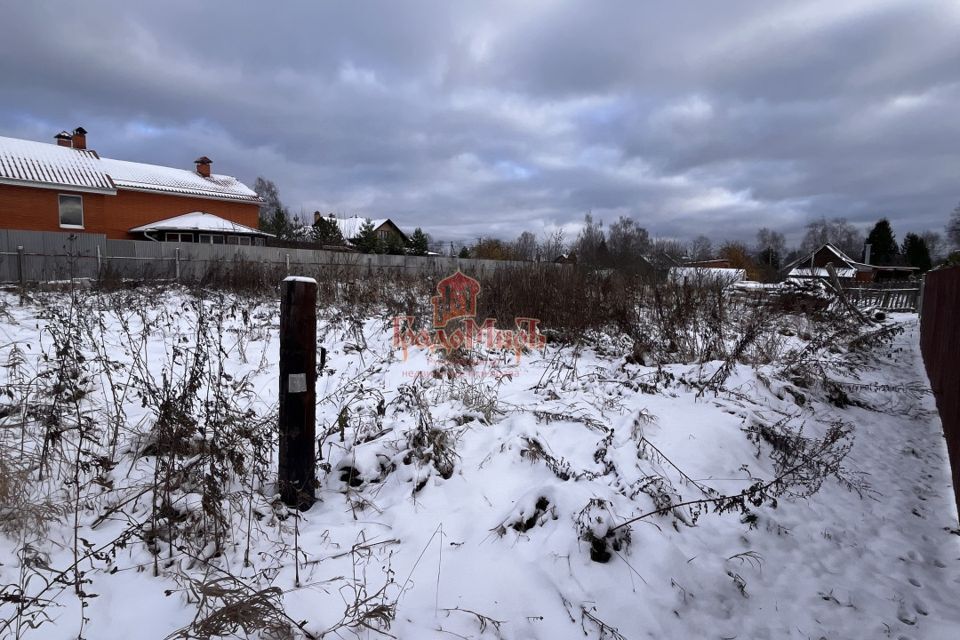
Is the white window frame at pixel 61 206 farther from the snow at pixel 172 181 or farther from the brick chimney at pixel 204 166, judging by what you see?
the brick chimney at pixel 204 166

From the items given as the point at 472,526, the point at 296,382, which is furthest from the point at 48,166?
the point at 472,526

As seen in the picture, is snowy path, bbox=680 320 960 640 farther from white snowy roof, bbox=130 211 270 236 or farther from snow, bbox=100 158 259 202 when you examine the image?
snow, bbox=100 158 259 202

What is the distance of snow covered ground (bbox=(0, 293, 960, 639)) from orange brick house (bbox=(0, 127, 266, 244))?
57.1 ft

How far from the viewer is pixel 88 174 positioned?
20.7m

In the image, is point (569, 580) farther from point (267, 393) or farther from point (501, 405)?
point (267, 393)

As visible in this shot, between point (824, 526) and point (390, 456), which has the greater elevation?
point (390, 456)

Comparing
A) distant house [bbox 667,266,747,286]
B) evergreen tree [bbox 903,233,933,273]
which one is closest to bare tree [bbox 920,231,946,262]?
evergreen tree [bbox 903,233,933,273]

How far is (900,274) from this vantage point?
56.4 metres

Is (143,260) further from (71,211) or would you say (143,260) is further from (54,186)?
(71,211)

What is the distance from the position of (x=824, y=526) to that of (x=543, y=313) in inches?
173

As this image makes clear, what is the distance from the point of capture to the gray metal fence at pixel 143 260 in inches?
406

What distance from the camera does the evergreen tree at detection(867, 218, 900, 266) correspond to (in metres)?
62.6

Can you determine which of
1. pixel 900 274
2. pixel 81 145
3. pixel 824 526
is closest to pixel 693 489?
pixel 824 526

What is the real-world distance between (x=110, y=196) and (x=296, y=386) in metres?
27.5
